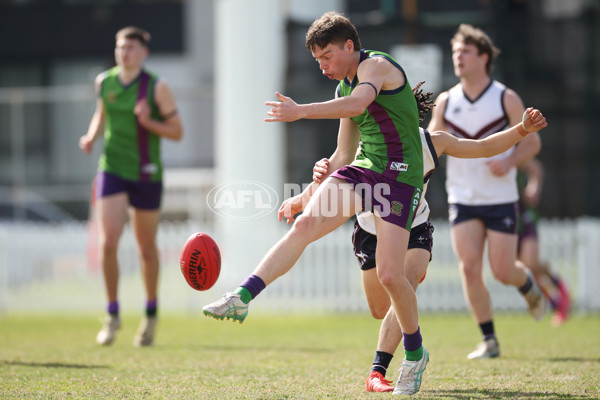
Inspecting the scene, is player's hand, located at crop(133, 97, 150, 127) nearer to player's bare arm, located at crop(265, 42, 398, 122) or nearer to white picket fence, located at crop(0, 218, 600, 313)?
player's bare arm, located at crop(265, 42, 398, 122)

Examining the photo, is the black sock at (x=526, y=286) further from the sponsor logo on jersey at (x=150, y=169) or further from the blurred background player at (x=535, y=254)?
the sponsor logo on jersey at (x=150, y=169)

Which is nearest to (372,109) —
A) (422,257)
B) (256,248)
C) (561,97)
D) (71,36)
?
(422,257)

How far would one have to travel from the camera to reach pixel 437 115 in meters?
6.58

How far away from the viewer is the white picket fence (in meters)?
11.6

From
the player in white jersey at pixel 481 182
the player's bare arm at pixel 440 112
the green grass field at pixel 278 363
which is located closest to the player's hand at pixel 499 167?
the player in white jersey at pixel 481 182

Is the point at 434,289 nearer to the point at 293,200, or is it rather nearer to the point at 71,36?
the point at 293,200

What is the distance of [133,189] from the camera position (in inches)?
290

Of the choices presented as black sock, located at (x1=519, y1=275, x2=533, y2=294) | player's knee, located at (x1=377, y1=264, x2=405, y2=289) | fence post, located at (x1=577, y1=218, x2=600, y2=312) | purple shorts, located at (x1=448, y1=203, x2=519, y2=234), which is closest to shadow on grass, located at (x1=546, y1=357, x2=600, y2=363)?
black sock, located at (x1=519, y1=275, x2=533, y2=294)

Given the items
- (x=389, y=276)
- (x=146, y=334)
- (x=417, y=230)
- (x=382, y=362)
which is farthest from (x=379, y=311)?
(x=146, y=334)

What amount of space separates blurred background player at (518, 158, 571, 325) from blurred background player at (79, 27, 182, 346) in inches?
152

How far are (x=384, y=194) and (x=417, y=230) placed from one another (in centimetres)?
49

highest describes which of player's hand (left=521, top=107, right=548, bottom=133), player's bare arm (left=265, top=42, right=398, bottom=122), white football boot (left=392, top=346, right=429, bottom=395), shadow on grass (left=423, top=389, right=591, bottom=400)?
player's bare arm (left=265, top=42, right=398, bottom=122)

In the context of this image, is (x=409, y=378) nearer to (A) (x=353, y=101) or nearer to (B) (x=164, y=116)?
(A) (x=353, y=101)

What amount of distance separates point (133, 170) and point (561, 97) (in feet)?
22.8
